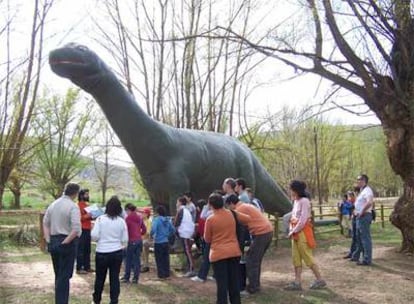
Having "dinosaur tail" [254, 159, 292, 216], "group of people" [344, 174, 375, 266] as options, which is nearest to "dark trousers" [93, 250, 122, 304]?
"group of people" [344, 174, 375, 266]

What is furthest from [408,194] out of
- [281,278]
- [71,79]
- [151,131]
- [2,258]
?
[2,258]

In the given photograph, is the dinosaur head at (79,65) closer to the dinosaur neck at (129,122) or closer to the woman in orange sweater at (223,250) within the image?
the dinosaur neck at (129,122)

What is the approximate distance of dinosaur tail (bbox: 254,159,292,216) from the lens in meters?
12.8

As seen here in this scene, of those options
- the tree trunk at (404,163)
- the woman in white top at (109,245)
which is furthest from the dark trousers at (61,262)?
the tree trunk at (404,163)

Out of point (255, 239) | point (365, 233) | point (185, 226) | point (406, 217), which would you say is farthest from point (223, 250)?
point (406, 217)

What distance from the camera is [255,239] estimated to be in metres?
6.86

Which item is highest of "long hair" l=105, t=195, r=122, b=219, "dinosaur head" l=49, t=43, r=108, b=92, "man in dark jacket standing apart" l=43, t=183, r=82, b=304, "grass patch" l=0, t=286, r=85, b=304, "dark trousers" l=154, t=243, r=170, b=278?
"dinosaur head" l=49, t=43, r=108, b=92

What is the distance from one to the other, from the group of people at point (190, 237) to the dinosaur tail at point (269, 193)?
4.30m

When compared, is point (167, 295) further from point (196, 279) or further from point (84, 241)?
point (84, 241)

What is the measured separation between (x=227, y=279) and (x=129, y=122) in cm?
399

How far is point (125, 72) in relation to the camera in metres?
19.1

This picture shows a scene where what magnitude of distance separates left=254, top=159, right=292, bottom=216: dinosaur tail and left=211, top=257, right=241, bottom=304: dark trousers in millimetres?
6837

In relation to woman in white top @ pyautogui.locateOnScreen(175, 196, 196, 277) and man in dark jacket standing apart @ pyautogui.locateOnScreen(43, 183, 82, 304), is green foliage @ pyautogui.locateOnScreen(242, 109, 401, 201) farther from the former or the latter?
man in dark jacket standing apart @ pyautogui.locateOnScreen(43, 183, 82, 304)

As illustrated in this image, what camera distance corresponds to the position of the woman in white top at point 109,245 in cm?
612
